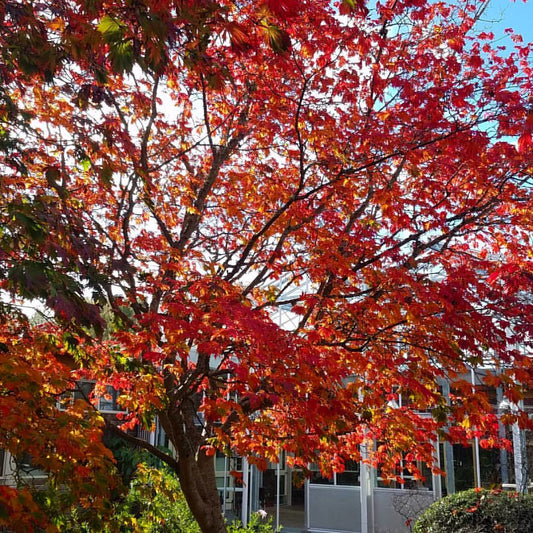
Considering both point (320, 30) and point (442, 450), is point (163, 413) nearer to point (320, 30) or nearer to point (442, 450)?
point (320, 30)

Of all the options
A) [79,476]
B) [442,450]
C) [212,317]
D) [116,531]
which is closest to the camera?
[79,476]

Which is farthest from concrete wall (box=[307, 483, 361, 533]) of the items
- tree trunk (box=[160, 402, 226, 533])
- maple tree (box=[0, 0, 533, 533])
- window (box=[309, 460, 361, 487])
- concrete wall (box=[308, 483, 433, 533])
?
tree trunk (box=[160, 402, 226, 533])

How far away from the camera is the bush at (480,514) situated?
Answer: 782cm

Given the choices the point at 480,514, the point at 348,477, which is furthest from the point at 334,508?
the point at 480,514

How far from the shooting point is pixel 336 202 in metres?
6.92

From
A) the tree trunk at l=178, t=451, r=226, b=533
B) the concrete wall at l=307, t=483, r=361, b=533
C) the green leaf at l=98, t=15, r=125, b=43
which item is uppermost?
the green leaf at l=98, t=15, r=125, b=43

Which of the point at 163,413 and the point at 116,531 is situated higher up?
the point at 163,413

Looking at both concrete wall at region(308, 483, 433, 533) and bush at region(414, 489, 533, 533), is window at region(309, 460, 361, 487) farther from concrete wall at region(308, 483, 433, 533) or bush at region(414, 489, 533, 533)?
bush at region(414, 489, 533, 533)

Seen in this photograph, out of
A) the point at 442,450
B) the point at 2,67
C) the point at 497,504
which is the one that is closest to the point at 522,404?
the point at 442,450

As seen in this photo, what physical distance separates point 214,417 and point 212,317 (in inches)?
49.0

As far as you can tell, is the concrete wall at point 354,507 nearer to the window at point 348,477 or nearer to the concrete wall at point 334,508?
the concrete wall at point 334,508

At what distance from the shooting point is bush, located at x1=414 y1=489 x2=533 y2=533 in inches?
308

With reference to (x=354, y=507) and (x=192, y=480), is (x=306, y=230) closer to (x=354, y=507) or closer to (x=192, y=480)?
(x=192, y=480)

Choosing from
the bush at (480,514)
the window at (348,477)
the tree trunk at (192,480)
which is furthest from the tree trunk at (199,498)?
the window at (348,477)
